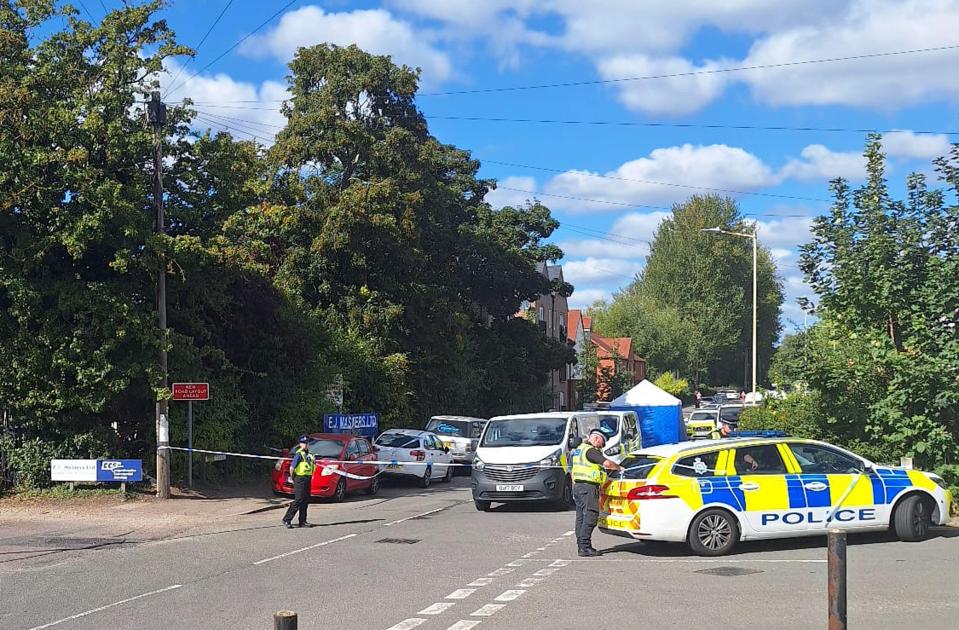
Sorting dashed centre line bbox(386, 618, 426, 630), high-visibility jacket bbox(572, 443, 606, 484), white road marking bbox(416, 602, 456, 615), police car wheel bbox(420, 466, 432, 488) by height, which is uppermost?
high-visibility jacket bbox(572, 443, 606, 484)

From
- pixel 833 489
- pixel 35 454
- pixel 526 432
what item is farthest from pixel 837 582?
pixel 35 454

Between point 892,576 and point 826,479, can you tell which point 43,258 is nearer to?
point 826,479

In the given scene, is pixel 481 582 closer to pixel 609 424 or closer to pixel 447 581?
pixel 447 581

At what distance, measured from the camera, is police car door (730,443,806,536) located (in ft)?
40.6

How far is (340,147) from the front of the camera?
33844 mm

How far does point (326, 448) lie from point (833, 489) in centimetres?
1223

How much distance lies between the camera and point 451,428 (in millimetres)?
31266

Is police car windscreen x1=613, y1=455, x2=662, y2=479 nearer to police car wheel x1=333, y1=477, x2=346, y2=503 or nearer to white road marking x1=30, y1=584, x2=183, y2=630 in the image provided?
white road marking x1=30, y1=584, x2=183, y2=630

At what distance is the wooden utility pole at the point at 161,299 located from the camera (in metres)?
19.9

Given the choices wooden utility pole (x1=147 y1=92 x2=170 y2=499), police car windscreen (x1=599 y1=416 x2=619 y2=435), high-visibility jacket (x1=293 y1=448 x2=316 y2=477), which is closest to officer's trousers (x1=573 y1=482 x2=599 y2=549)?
high-visibility jacket (x1=293 y1=448 x2=316 y2=477)

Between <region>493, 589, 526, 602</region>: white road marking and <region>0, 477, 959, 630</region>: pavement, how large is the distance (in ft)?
0.04

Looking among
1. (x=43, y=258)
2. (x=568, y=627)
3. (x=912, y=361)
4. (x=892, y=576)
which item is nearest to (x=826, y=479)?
(x=892, y=576)

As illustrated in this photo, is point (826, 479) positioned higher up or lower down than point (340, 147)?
lower down

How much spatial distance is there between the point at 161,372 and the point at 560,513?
841 cm
